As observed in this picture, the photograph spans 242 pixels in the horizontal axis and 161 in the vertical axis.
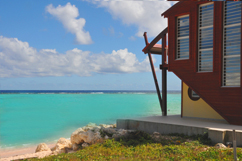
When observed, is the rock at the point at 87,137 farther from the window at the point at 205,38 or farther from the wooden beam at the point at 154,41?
the wooden beam at the point at 154,41

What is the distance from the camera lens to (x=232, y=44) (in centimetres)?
1147

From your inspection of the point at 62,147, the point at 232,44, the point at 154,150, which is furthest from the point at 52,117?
the point at 232,44

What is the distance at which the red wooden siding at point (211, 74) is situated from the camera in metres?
11.4

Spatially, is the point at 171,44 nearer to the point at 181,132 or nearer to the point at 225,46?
the point at 225,46

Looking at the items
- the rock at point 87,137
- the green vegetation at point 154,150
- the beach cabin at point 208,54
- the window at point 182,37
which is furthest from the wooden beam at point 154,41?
the rock at point 87,137

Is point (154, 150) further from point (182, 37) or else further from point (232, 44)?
point (182, 37)

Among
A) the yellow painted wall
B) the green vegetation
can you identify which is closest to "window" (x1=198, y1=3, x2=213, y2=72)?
the yellow painted wall

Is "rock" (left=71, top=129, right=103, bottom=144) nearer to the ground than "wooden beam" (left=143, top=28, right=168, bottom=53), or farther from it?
nearer to the ground

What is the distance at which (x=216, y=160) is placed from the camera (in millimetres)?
7078

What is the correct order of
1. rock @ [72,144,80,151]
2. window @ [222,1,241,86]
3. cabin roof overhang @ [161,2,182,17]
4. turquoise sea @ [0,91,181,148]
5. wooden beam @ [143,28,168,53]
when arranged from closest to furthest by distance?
window @ [222,1,241,86] < rock @ [72,144,80,151] < cabin roof overhang @ [161,2,182,17] < wooden beam @ [143,28,168,53] < turquoise sea @ [0,91,181,148]

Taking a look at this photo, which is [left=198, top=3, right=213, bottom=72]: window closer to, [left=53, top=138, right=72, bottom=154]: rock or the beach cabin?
the beach cabin

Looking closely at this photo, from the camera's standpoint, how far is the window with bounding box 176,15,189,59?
522 inches

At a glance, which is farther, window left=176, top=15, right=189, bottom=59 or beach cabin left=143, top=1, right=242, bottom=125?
window left=176, top=15, right=189, bottom=59

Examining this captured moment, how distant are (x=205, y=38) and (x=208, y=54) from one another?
0.84 meters
